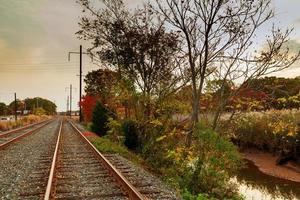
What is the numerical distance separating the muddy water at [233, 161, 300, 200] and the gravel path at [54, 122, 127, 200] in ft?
16.2

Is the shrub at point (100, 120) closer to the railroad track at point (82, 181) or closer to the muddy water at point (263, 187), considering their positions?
the muddy water at point (263, 187)

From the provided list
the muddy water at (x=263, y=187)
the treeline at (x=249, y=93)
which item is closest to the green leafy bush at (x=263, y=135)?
the muddy water at (x=263, y=187)

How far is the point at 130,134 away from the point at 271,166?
24.5 ft

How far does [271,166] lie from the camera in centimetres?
2345

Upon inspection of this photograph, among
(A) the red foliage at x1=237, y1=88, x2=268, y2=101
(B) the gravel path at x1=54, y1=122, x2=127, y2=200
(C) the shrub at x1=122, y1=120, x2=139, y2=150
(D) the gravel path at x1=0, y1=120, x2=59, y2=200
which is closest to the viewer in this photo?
(B) the gravel path at x1=54, y1=122, x2=127, y2=200

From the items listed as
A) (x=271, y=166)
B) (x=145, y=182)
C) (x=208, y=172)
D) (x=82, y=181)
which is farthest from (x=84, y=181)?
(x=271, y=166)

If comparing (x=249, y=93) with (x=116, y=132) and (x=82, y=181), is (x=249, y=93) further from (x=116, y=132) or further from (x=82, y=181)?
(x=116, y=132)

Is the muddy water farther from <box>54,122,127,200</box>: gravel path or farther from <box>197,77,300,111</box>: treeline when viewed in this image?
<box>54,122,127,200</box>: gravel path

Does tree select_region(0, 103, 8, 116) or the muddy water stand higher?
tree select_region(0, 103, 8, 116)

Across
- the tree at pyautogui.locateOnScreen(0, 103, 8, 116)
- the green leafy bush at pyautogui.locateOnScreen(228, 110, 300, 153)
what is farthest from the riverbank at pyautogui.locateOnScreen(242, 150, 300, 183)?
the tree at pyautogui.locateOnScreen(0, 103, 8, 116)

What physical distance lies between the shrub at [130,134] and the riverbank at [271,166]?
640cm

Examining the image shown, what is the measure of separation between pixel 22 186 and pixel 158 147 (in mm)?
6309

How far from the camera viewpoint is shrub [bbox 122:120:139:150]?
2155 cm

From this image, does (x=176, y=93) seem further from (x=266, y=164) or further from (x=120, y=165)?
(x=266, y=164)
